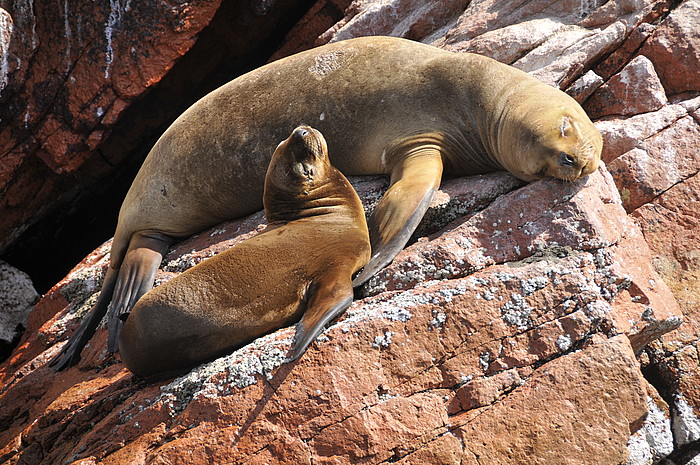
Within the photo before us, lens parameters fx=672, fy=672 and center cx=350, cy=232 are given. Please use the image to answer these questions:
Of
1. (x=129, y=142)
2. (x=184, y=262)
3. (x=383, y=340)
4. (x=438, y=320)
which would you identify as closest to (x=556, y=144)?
(x=438, y=320)

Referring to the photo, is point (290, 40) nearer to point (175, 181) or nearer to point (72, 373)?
point (175, 181)

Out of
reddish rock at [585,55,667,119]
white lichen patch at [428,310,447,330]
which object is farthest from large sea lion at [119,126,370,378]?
reddish rock at [585,55,667,119]

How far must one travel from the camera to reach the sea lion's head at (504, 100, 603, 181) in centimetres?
409

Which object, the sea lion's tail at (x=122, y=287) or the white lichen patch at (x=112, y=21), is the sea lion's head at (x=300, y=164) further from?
the white lichen patch at (x=112, y=21)

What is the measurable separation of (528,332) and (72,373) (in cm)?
320

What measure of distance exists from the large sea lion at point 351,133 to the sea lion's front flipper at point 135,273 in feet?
0.04

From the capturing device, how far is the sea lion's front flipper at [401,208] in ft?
13.3

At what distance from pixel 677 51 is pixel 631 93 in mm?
625

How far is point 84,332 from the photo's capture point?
516 centimetres

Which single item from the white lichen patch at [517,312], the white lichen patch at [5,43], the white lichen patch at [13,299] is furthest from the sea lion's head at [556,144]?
the white lichen patch at [5,43]

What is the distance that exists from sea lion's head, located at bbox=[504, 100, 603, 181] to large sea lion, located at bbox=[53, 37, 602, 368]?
0.04ft

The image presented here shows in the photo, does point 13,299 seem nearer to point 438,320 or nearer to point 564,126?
point 438,320

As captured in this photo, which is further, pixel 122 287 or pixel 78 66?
pixel 78 66

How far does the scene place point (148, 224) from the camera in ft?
19.2
